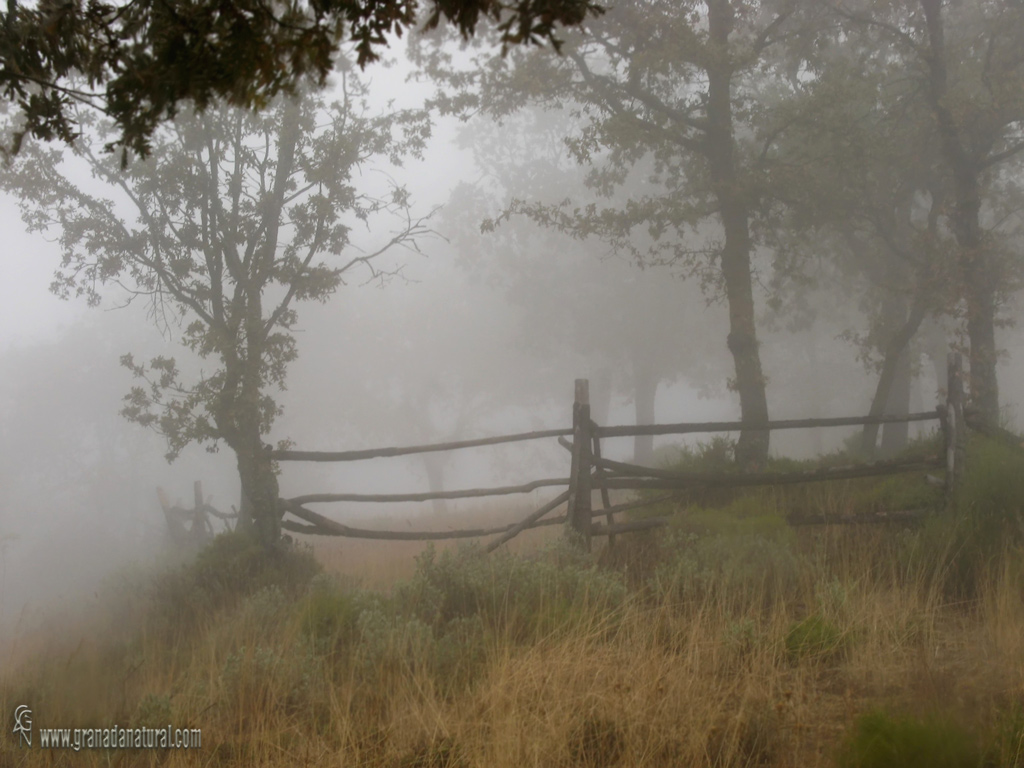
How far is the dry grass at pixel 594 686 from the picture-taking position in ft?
11.9

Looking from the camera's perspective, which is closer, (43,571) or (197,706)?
(197,706)

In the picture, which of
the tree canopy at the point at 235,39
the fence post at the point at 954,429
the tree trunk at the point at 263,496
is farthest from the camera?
the tree trunk at the point at 263,496

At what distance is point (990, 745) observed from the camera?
335 centimetres

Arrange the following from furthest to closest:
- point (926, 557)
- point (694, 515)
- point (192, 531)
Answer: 1. point (192, 531)
2. point (694, 515)
3. point (926, 557)

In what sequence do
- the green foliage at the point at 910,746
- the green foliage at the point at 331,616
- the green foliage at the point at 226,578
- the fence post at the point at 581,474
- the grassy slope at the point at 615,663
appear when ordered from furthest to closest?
the green foliage at the point at 226,578 < the fence post at the point at 581,474 < the green foliage at the point at 331,616 < the grassy slope at the point at 615,663 < the green foliage at the point at 910,746

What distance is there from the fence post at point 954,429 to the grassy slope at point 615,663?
2.09ft

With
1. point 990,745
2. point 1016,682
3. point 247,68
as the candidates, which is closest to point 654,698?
point 990,745

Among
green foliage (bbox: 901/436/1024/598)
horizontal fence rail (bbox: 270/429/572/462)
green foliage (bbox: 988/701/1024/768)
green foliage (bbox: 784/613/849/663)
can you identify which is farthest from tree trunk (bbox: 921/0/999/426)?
green foliage (bbox: 988/701/1024/768)

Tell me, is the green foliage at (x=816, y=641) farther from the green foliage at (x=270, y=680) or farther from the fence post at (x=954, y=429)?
the fence post at (x=954, y=429)

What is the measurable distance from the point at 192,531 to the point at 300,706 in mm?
12964

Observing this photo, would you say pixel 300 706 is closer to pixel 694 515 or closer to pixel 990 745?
pixel 990 745

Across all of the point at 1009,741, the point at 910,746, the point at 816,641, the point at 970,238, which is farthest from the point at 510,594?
the point at 970,238

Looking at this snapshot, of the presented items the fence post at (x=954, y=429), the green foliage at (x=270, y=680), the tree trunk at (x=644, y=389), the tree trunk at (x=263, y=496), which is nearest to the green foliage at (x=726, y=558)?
the fence post at (x=954, y=429)

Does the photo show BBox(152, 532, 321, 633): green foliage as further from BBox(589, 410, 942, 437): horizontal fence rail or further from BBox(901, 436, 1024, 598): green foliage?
BBox(901, 436, 1024, 598): green foliage
